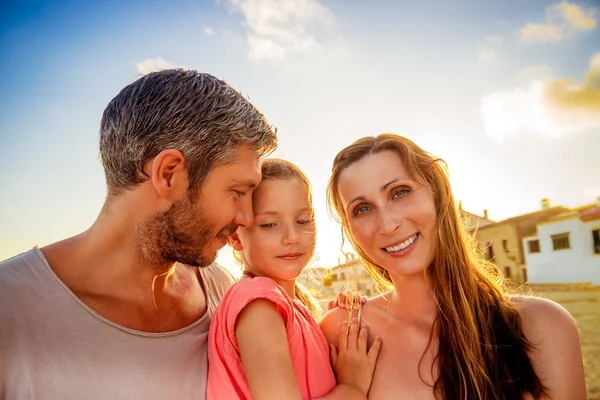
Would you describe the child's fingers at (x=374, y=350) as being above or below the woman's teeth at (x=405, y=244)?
below

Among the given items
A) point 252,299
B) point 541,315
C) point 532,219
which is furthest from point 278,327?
point 532,219

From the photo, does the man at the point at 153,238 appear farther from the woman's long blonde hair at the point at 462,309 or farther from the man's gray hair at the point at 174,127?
the woman's long blonde hair at the point at 462,309

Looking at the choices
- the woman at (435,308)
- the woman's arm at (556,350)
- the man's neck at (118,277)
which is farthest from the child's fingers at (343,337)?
the woman's arm at (556,350)

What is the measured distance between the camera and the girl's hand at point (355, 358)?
9.41 ft

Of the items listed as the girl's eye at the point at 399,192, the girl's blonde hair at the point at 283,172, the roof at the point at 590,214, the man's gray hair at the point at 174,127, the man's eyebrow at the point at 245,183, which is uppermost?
the roof at the point at 590,214

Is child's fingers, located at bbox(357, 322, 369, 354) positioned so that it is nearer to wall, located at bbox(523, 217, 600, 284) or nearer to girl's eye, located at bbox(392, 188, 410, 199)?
girl's eye, located at bbox(392, 188, 410, 199)

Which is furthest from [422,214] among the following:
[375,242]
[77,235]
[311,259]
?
[77,235]

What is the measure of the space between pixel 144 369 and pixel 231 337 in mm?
589

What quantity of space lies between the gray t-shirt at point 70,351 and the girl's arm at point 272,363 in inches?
23.9

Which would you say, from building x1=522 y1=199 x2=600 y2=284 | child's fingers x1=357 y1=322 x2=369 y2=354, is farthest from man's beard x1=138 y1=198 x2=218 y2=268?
building x1=522 y1=199 x2=600 y2=284

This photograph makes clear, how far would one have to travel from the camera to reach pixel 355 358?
2.96 m

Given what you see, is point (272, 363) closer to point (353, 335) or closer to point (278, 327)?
point (278, 327)

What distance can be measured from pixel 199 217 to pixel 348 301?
1335mm

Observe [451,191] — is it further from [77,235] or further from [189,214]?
[77,235]
